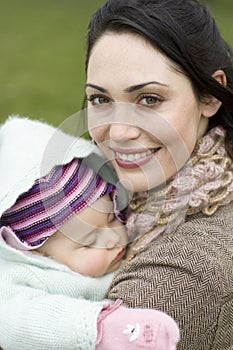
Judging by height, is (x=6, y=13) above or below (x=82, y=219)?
below

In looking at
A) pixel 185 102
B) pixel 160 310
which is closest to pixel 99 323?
pixel 160 310

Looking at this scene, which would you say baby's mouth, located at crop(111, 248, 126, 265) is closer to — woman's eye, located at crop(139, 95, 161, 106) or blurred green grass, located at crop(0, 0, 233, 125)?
woman's eye, located at crop(139, 95, 161, 106)

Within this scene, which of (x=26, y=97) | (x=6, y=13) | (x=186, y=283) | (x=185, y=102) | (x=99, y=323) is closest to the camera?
(x=99, y=323)

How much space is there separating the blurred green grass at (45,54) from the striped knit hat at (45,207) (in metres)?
3.74

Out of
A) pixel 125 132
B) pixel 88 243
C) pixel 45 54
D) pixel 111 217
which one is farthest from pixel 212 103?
pixel 45 54

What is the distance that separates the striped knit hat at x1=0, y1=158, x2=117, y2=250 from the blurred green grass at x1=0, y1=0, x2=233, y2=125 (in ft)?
12.3

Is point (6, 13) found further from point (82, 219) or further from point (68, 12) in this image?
point (82, 219)

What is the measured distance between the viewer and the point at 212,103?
2.82 meters

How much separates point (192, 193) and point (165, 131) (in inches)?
8.3

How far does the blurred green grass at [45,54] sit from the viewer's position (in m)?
8.62

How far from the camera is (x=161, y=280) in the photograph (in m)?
2.44

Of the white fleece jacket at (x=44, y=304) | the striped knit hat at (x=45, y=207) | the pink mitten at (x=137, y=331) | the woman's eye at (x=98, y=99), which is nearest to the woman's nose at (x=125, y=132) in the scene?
the woman's eye at (x=98, y=99)

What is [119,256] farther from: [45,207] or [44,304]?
[44,304]

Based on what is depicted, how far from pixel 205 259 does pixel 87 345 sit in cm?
42
